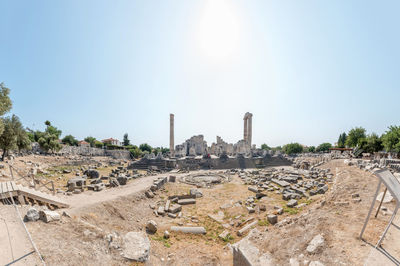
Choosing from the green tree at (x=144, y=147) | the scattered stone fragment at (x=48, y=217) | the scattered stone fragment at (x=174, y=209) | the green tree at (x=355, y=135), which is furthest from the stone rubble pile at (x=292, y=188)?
the green tree at (x=144, y=147)

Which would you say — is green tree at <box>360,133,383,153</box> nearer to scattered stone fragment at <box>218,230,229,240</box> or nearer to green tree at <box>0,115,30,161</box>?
scattered stone fragment at <box>218,230,229,240</box>

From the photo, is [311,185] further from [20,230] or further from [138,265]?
[20,230]

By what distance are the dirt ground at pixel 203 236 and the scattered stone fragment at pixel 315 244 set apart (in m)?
0.13

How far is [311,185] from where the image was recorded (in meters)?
15.7

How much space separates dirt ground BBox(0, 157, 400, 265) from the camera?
487cm

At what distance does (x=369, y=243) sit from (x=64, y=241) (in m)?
9.39

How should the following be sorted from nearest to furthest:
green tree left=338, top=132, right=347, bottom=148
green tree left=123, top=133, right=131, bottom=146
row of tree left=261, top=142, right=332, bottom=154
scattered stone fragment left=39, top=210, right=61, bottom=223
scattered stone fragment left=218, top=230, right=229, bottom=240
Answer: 1. scattered stone fragment left=39, top=210, right=61, bottom=223
2. scattered stone fragment left=218, top=230, right=229, bottom=240
3. row of tree left=261, top=142, right=332, bottom=154
4. green tree left=338, top=132, right=347, bottom=148
5. green tree left=123, top=133, right=131, bottom=146

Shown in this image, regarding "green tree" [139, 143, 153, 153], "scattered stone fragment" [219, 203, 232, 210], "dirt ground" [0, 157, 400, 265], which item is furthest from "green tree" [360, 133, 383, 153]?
"green tree" [139, 143, 153, 153]

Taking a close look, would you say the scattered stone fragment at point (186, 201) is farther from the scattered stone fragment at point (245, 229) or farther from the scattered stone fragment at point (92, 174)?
the scattered stone fragment at point (92, 174)

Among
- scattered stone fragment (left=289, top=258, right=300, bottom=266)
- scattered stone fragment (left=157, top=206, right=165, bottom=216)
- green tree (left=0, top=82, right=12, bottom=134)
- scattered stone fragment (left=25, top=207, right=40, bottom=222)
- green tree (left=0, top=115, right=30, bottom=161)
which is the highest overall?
green tree (left=0, top=82, right=12, bottom=134)

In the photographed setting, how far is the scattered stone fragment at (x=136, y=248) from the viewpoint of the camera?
575 cm

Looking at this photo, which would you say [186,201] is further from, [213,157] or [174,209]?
[213,157]

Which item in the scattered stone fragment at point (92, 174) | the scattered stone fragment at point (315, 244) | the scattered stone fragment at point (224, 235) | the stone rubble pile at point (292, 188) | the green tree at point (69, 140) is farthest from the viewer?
the green tree at point (69, 140)

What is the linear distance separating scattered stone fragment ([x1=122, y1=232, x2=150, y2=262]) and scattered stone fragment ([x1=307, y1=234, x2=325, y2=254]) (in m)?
5.48
